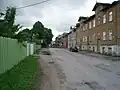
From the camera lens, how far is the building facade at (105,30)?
33031mm

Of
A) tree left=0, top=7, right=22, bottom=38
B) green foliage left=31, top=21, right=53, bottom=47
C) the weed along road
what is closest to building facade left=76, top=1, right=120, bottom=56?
green foliage left=31, top=21, right=53, bottom=47

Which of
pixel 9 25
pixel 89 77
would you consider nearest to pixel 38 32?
pixel 9 25

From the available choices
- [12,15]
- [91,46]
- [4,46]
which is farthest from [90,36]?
[4,46]

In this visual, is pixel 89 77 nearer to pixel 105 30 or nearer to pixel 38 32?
pixel 105 30

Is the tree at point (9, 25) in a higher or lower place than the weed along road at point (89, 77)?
higher

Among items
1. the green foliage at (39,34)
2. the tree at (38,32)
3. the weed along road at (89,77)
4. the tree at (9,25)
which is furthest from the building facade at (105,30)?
the tree at (9,25)

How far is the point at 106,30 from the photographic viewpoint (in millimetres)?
37438

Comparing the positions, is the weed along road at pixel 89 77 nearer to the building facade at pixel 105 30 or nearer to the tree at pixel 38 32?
the building facade at pixel 105 30

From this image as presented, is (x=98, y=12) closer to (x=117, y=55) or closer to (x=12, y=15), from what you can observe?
(x=117, y=55)

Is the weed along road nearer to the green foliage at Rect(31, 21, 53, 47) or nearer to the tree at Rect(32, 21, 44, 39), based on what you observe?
the green foliage at Rect(31, 21, 53, 47)

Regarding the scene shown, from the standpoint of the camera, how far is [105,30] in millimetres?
38000

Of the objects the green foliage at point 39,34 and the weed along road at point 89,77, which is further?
the green foliage at point 39,34

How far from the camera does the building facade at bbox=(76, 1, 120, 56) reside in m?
33.0

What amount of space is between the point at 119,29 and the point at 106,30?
5116mm
